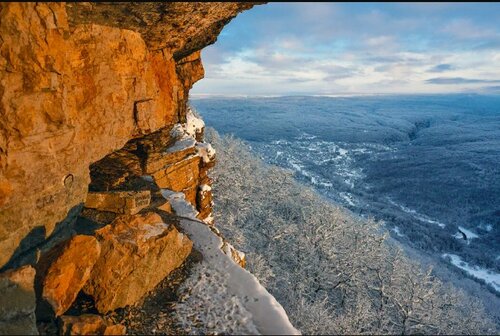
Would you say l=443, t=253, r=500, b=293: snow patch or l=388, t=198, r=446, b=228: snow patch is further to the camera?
l=388, t=198, r=446, b=228: snow patch

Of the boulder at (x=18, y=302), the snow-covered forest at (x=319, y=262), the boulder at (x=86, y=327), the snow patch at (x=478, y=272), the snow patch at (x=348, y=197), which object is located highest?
the boulder at (x=18, y=302)

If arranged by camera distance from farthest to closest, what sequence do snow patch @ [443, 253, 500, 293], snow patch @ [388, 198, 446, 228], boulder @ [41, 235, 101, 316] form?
snow patch @ [388, 198, 446, 228] → snow patch @ [443, 253, 500, 293] → boulder @ [41, 235, 101, 316]

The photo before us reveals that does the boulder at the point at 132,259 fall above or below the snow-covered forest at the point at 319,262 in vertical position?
above

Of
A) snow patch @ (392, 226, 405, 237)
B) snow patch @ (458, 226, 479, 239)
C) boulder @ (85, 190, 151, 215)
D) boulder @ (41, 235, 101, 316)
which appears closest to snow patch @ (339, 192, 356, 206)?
snow patch @ (392, 226, 405, 237)

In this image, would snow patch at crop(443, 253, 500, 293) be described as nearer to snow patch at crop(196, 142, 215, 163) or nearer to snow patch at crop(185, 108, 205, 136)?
snow patch at crop(196, 142, 215, 163)

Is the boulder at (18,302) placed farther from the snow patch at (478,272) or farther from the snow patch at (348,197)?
the snow patch at (348,197)

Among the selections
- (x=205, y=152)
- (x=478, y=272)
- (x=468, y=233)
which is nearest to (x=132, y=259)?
(x=205, y=152)

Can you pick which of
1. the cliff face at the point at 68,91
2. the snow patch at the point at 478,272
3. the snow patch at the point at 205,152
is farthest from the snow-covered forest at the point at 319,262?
the snow patch at the point at 478,272

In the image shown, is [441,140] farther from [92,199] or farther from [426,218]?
[92,199]
